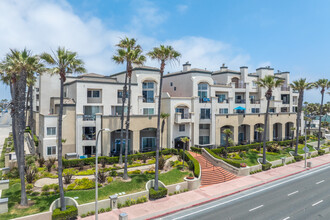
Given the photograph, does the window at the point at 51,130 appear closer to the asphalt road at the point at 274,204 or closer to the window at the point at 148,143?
the window at the point at 148,143

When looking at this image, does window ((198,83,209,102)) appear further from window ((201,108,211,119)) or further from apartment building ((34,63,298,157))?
window ((201,108,211,119))

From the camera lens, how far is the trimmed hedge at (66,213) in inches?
725

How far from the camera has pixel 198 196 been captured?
2527cm

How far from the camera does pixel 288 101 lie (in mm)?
59625

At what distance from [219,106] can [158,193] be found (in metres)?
27.2

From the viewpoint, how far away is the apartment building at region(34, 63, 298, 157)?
3522cm

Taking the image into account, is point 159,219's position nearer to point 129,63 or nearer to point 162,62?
point 162,62

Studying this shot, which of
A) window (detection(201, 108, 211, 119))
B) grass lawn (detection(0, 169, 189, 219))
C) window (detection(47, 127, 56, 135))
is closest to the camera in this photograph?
grass lawn (detection(0, 169, 189, 219))

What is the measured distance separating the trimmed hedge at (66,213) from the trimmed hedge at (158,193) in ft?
24.9

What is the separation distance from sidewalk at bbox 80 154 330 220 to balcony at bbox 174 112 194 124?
13.2m

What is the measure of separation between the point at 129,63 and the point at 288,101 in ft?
159

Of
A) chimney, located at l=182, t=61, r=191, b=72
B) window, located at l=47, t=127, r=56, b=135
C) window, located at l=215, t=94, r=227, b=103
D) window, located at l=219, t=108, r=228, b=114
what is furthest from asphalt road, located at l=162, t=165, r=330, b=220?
chimney, located at l=182, t=61, r=191, b=72

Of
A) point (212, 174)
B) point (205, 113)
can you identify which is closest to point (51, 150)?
point (212, 174)

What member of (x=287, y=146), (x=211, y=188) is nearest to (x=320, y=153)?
(x=287, y=146)
